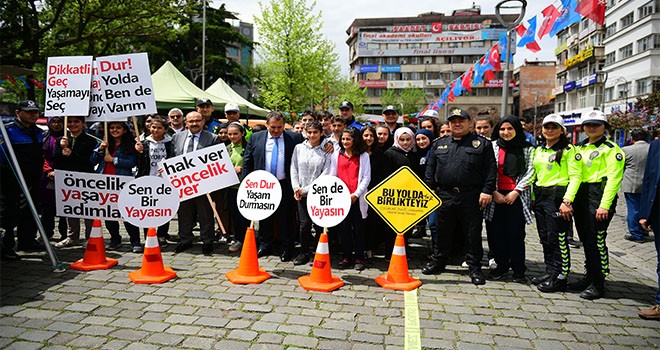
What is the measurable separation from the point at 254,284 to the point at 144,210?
1.73 meters

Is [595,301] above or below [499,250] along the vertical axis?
below

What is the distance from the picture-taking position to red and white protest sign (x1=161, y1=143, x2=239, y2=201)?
6141mm

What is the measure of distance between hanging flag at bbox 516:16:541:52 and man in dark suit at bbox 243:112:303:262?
6182mm

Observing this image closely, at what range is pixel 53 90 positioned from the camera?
20.4 feet

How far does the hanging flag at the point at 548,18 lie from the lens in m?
8.20

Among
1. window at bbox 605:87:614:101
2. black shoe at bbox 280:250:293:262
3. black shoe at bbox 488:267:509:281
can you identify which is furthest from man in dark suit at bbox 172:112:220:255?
window at bbox 605:87:614:101

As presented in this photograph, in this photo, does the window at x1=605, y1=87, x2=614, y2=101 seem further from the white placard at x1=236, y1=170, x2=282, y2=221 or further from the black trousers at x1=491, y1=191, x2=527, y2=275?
the white placard at x1=236, y1=170, x2=282, y2=221

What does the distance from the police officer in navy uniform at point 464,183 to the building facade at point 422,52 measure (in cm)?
7960

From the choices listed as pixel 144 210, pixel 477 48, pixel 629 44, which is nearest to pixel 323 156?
pixel 144 210

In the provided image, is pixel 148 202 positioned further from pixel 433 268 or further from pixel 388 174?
pixel 433 268

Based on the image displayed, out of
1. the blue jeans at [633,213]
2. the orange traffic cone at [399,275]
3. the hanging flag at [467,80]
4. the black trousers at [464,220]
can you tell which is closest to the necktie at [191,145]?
the orange traffic cone at [399,275]

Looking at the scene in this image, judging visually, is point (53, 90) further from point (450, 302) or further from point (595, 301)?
point (595, 301)

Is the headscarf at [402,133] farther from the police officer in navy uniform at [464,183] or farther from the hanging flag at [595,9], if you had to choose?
the hanging flag at [595,9]

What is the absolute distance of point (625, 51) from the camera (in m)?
45.5
